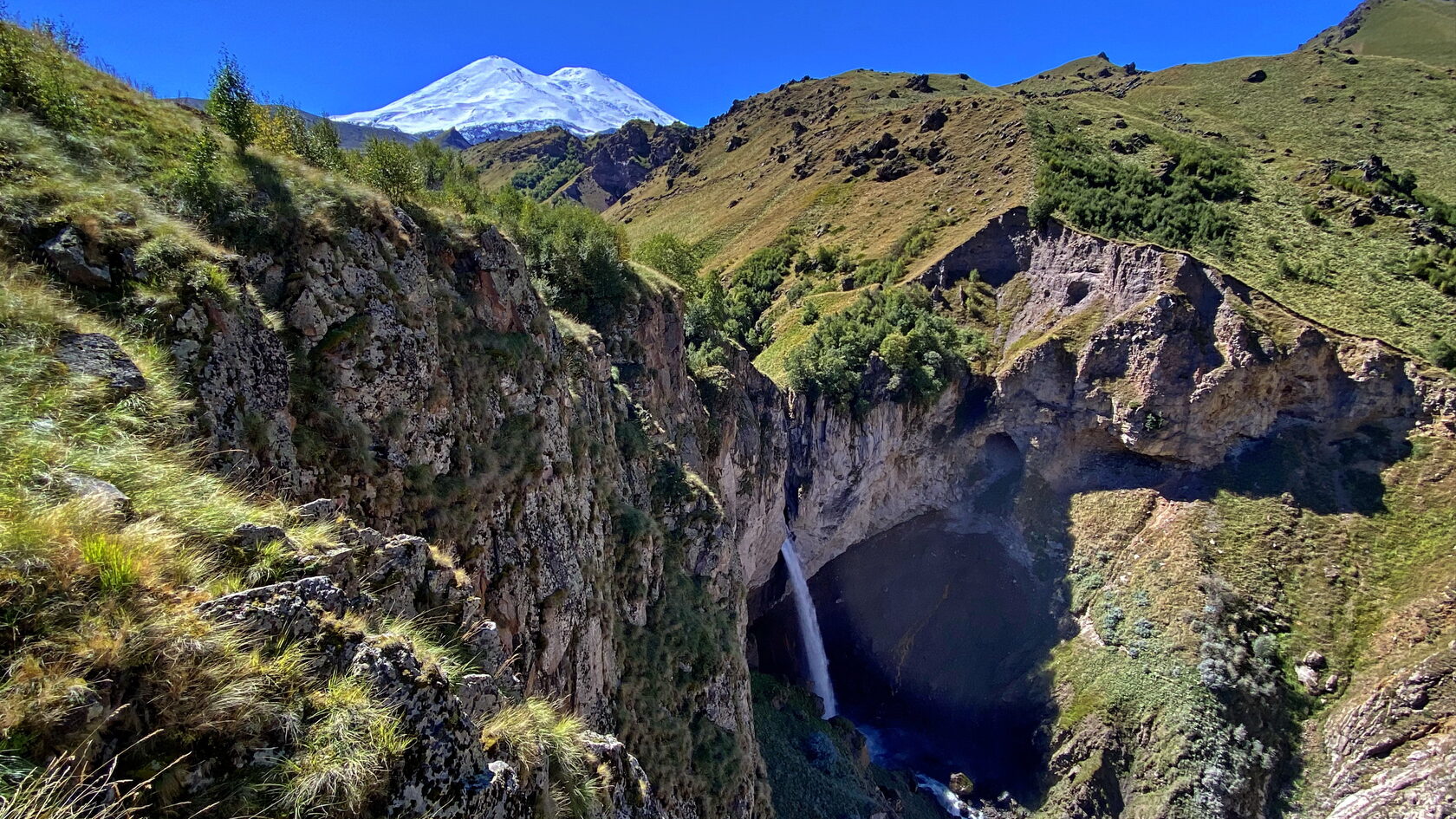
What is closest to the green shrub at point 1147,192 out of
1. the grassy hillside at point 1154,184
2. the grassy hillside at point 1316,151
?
the grassy hillside at point 1154,184

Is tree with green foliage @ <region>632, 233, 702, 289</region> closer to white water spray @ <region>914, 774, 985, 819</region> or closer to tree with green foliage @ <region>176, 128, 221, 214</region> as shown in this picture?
tree with green foliage @ <region>176, 128, 221, 214</region>

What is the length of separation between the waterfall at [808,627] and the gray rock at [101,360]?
1305 inches

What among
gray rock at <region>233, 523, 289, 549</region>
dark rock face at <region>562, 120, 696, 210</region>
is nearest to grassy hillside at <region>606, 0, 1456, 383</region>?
gray rock at <region>233, 523, 289, 549</region>

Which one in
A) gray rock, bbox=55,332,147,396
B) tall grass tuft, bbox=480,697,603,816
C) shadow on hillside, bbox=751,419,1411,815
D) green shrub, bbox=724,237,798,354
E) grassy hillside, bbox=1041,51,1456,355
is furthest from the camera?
green shrub, bbox=724,237,798,354

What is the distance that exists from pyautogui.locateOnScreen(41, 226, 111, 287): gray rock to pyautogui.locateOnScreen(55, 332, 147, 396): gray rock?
1516 mm

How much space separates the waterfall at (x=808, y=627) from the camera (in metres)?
37.8

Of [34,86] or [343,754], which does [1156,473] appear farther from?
[34,86]

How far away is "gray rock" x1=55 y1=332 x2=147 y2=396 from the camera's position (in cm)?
632

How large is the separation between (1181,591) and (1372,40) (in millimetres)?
145665

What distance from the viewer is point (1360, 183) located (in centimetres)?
4653

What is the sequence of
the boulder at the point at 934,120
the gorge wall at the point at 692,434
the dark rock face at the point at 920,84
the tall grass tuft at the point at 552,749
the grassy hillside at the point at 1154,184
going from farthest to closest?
1. the dark rock face at the point at 920,84
2. the boulder at the point at 934,120
3. the grassy hillside at the point at 1154,184
4. the gorge wall at the point at 692,434
5. the tall grass tuft at the point at 552,749

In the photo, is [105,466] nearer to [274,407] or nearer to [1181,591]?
[274,407]

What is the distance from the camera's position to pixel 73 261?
756cm

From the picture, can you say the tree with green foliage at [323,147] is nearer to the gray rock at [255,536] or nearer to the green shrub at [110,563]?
the gray rock at [255,536]
